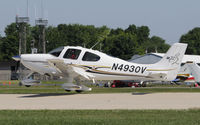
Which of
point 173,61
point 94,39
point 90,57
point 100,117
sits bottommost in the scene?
point 100,117

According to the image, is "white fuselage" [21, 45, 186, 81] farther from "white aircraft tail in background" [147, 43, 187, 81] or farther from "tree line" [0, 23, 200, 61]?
"tree line" [0, 23, 200, 61]

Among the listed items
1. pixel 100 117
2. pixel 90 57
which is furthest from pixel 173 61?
pixel 100 117

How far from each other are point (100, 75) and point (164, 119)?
933 centimetres

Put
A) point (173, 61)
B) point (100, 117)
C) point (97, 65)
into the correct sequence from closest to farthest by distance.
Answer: point (100, 117), point (173, 61), point (97, 65)

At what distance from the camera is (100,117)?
1086 cm

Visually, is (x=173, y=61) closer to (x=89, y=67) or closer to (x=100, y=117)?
(x=89, y=67)

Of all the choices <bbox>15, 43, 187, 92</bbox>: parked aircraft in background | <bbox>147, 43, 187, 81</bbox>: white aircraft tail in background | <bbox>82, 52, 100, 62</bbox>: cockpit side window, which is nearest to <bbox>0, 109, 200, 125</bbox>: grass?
<bbox>147, 43, 187, 81</bbox>: white aircraft tail in background

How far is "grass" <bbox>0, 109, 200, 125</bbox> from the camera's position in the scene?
978cm

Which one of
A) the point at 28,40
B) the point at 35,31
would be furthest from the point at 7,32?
the point at 28,40

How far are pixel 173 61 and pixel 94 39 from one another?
9588 centimetres

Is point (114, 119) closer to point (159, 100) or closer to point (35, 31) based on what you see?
point (159, 100)

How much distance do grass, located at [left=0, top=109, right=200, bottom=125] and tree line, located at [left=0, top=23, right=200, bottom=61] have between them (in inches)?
2624

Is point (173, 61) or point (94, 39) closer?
point (173, 61)

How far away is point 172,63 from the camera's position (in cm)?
1795
